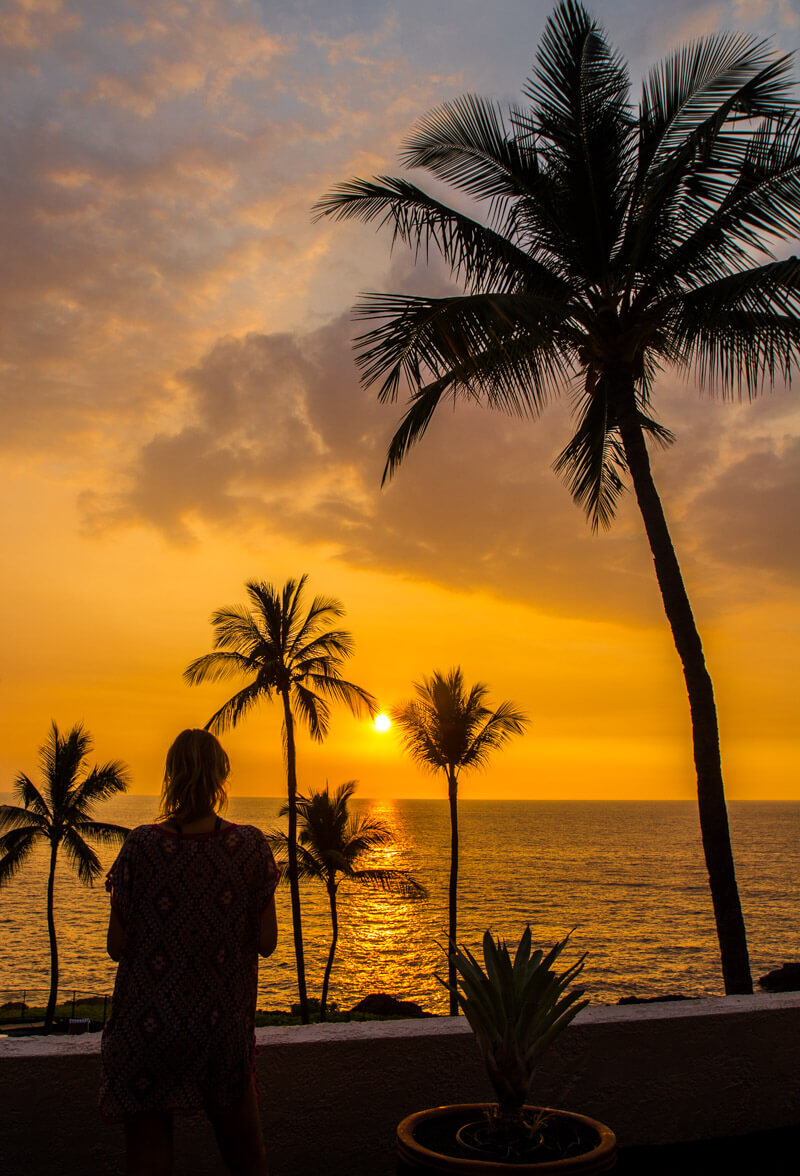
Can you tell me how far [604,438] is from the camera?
1055 centimetres

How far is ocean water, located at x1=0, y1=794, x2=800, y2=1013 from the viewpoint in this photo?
45.3m

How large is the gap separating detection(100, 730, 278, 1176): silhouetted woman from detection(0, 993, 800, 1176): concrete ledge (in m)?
0.53

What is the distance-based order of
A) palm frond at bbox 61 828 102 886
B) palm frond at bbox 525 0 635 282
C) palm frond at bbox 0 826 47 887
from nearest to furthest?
palm frond at bbox 525 0 635 282
palm frond at bbox 0 826 47 887
palm frond at bbox 61 828 102 886

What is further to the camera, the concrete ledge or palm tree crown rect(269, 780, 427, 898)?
palm tree crown rect(269, 780, 427, 898)

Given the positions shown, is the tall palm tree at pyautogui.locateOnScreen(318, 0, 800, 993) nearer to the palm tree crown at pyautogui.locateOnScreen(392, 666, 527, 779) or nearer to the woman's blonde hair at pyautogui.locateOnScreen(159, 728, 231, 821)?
the woman's blonde hair at pyautogui.locateOnScreen(159, 728, 231, 821)

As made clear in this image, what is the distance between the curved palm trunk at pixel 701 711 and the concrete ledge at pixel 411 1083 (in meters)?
3.51

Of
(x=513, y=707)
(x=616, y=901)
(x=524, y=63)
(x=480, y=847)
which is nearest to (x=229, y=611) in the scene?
(x=513, y=707)

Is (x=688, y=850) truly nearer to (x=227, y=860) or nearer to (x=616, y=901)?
(x=616, y=901)

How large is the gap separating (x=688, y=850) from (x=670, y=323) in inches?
4940

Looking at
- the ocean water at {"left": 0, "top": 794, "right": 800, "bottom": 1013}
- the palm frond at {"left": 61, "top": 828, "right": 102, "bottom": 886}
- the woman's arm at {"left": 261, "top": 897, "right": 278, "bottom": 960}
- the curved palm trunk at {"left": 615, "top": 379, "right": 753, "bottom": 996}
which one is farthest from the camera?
the ocean water at {"left": 0, "top": 794, "right": 800, "bottom": 1013}

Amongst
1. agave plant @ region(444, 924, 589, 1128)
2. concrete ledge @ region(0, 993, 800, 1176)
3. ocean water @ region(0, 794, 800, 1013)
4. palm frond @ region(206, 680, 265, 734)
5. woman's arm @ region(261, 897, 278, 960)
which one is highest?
palm frond @ region(206, 680, 265, 734)

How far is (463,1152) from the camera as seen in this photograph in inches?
90.2

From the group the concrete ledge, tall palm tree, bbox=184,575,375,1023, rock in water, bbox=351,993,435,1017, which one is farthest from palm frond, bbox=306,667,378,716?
the concrete ledge

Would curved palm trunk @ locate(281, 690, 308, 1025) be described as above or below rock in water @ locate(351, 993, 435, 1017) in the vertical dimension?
above
